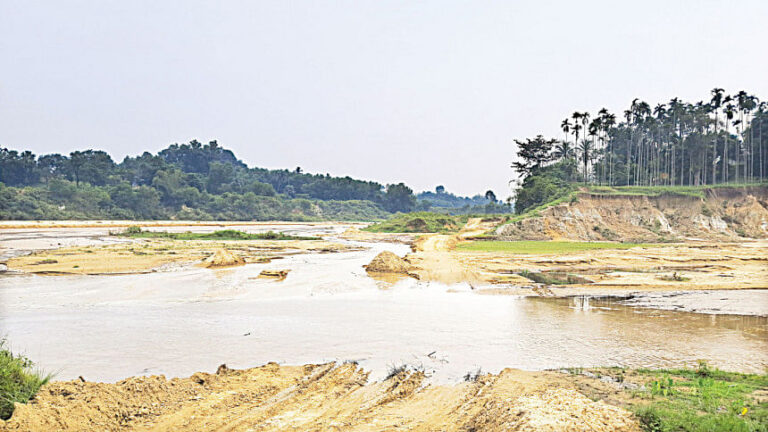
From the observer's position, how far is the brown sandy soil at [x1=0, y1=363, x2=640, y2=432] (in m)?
6.01

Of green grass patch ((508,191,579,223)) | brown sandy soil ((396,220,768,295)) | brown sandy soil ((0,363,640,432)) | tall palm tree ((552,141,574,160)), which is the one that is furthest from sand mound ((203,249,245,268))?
tall palm tree ((552,141,574,160))

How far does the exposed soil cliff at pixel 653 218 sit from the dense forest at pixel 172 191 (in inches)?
3505

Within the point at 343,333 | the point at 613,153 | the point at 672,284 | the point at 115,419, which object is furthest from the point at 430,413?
the point at 613,153

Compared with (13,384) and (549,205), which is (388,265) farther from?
(549,205)

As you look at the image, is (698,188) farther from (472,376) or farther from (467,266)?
(472,376)

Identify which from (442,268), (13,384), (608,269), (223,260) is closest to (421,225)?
(442,268)

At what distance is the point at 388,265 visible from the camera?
26.1m

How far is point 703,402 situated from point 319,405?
568 centimetres

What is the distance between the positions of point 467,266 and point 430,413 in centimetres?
2108

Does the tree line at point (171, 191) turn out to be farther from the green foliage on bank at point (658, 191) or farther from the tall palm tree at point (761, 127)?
the tall palm tree at point (761, 127)

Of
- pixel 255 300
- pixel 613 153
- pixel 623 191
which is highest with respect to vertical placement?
pixel 613 153

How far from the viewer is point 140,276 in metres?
23.9

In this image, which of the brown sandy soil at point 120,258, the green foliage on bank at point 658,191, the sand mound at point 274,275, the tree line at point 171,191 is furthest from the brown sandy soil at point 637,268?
the tree line at point 171,191

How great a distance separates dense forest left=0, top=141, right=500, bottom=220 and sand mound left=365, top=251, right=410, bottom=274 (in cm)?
8429
